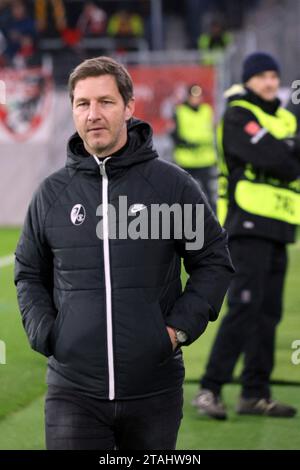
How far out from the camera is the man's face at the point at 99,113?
3812mm

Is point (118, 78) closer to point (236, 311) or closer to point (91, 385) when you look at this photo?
point (91, 385)

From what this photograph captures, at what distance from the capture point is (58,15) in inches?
899

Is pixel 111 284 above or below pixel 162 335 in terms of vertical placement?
above

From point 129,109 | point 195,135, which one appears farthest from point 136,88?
point 129,109

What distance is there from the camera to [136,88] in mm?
19375

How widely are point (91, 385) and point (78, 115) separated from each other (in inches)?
38.3

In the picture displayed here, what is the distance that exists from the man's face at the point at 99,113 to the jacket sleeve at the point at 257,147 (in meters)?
2.78

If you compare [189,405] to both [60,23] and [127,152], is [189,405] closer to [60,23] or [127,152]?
[127,152]

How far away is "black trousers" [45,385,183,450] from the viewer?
3.79m

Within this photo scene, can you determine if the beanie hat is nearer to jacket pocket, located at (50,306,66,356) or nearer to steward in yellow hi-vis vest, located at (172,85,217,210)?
jacket pocket, located at (50,306,66,356)

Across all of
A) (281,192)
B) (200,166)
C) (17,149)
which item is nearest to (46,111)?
(17,149)

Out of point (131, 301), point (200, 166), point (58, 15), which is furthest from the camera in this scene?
point (58, 15)

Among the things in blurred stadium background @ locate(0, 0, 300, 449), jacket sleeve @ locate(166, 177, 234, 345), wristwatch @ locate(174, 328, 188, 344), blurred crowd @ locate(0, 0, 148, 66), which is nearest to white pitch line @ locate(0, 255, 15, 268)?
blurred stadium background @ locate(0, 0, 300, 449)

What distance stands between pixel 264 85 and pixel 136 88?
1290 cm
